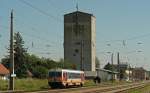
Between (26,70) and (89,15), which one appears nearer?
(26,70)

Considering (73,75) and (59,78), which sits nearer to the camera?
(59,78)

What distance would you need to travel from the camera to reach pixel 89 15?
444 feet

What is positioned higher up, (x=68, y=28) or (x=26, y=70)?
(x=68, y=28)

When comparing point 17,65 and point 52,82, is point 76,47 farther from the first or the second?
point 52,82

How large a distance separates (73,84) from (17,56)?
51.8m

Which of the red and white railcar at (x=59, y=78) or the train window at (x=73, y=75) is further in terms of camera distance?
the train window at (x=73, y=75)

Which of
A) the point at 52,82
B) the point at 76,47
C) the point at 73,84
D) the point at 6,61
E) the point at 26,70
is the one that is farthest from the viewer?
the point at 76,47

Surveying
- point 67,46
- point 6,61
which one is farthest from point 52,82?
point 67,46

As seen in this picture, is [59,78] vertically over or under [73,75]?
under

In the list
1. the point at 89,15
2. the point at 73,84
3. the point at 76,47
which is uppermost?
the point at 89,15

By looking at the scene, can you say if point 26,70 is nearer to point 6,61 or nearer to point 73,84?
point 6,61

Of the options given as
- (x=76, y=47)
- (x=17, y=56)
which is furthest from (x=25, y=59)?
(x=76, y=47)

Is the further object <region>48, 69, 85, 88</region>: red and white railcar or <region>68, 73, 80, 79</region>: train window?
<region>68, 73, 80, 79</region>: train window

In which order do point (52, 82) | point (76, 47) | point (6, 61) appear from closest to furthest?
point (52, 82) → point (6, 61) → point (76, 47)
